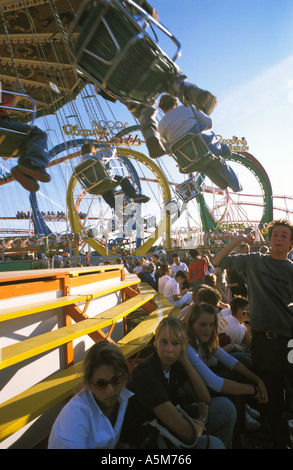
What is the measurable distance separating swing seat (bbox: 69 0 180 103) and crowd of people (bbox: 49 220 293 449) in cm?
181

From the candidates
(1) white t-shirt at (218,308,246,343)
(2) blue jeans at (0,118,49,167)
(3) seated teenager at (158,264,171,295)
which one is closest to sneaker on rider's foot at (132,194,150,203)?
(3) seated teenager at (158,264,171,295)

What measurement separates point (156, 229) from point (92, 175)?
13567mm

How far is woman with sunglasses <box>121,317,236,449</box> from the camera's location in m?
1.26

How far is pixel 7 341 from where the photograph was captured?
167 centimetres

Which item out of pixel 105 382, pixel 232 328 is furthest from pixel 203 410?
pixel 232 328

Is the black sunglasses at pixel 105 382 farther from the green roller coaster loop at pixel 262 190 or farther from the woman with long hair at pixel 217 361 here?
the green roller coaster loop at pixel 262 190

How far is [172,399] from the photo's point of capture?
1478mm

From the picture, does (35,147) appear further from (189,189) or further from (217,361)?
(217,361)

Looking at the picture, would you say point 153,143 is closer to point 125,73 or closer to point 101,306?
point 125,73

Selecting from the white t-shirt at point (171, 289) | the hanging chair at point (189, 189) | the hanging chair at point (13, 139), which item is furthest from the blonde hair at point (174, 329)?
the hanging chair at point (189, 189)

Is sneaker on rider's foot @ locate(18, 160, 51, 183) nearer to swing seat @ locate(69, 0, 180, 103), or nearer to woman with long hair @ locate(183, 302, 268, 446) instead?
swing seat @ locate(69, 0, 180, 103)

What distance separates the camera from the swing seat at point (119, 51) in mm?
2350

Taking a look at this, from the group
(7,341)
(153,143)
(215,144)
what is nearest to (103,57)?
(153,143)

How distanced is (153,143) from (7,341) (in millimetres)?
2325
